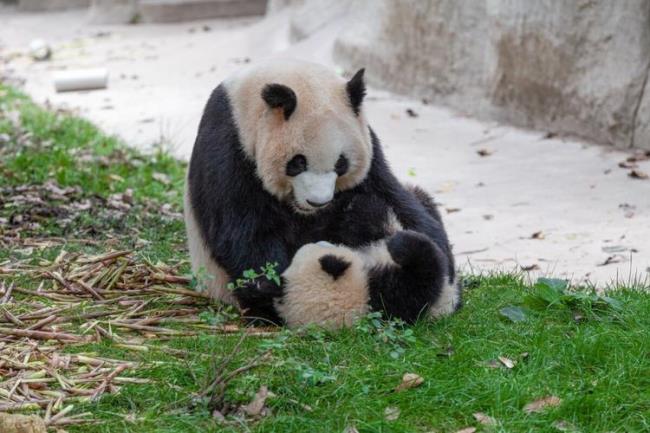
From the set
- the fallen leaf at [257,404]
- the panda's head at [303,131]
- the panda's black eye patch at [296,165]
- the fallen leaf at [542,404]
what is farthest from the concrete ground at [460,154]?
the fallen leaf at [257,404]

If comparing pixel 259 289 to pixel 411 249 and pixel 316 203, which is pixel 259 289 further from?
pixel 411 249

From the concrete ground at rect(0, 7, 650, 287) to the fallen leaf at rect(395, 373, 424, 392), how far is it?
6.80 ft

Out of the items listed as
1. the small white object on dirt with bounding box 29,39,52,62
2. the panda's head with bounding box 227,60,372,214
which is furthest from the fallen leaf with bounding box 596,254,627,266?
the small white object on dirt with bounding box 29,39,52,62

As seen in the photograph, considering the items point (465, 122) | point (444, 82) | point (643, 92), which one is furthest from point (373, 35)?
point (643, 92)

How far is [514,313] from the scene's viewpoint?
4883 millimetres

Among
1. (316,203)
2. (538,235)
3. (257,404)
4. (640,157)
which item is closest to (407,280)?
(316,203)

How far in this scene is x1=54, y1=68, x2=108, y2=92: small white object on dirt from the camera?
Result: 12.9m

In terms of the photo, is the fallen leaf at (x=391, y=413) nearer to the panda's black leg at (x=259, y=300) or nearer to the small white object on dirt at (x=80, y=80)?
the panda's black leg at (x=259, y=300)

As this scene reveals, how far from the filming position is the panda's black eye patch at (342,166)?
4.62 metres

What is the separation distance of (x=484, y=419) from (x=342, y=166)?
144cm

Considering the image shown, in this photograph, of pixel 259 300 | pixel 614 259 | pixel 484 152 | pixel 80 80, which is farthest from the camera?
pixel 80 80

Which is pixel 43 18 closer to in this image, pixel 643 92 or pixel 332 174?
pixel 643 92

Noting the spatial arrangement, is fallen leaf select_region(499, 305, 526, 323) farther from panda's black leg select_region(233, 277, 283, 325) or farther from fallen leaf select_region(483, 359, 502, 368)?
panda's black leg select_region(233, 277, 283, 325)

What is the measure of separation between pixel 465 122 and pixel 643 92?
7.25ft
